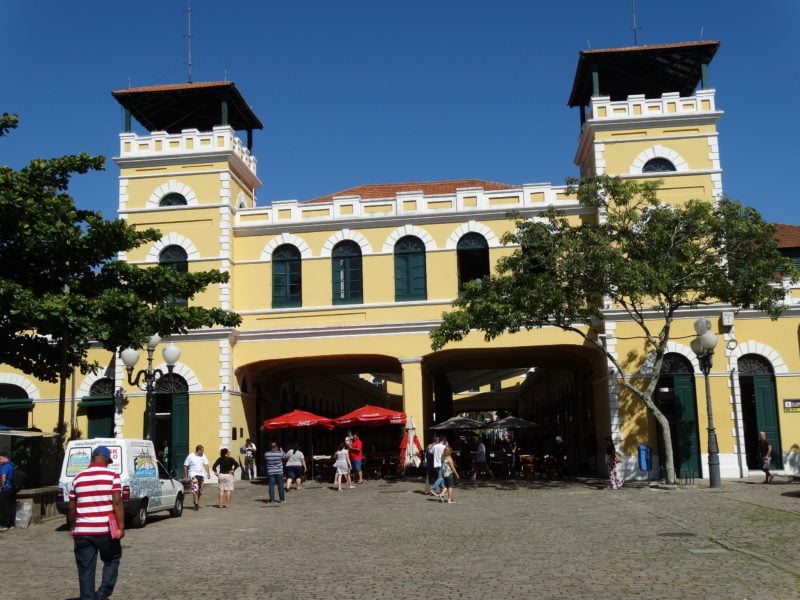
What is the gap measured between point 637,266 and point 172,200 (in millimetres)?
15686

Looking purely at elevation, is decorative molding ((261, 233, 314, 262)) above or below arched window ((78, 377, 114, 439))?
above

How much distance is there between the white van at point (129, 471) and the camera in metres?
15.5

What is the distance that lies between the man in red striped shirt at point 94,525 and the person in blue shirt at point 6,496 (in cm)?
888

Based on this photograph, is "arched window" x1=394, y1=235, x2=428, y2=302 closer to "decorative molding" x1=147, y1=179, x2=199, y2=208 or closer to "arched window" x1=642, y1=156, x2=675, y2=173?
"decorative molding" x1=147, y1=179, x2=199, y2=208

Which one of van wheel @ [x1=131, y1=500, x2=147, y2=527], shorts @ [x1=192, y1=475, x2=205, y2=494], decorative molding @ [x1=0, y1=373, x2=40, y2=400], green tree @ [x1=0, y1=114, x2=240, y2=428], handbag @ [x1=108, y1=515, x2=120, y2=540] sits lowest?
van wheel @ [x1=131, y1=500, x2=147, y2=527]

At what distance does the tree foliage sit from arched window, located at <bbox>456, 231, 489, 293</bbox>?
367 inches

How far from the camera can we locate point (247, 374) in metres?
28.6

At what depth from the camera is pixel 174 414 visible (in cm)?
2675

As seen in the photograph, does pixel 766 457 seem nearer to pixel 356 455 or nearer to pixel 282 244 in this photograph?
pixel 356 455

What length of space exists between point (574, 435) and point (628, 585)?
25.0 m

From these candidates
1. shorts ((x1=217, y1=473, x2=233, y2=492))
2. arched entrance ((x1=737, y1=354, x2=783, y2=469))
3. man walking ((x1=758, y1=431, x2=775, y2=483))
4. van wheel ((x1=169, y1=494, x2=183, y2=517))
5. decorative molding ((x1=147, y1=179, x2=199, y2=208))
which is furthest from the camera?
decorative molding ((x1=147, y1=179, x2=199, y2=208))

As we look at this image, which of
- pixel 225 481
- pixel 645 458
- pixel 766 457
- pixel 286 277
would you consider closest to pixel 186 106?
pixel 286 277

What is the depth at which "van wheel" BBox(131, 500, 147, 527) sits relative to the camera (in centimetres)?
1588

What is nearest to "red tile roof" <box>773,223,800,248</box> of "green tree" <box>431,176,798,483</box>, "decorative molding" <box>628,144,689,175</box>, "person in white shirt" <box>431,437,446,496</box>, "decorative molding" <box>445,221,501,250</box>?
"decorative molding" <box>628,144,689,175</box>
